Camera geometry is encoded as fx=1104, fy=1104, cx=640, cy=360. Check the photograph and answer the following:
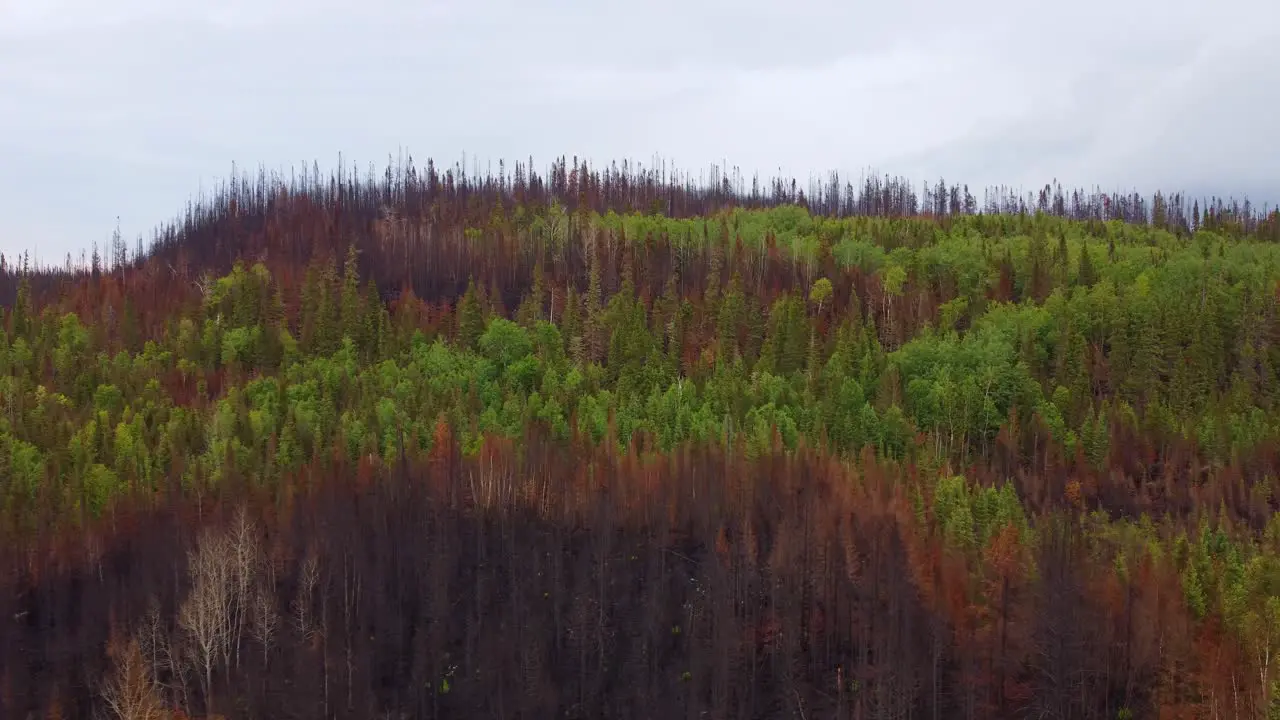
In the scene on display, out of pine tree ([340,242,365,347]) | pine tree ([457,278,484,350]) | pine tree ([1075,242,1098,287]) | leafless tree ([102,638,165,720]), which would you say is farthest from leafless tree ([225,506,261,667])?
pine tree ([1075,242,1098,287])

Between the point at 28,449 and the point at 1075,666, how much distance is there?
3072 inches

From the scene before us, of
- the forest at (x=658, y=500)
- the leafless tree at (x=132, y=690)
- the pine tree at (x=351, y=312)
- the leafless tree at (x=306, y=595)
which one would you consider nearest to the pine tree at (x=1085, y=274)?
the forest at (x=658, y=500)

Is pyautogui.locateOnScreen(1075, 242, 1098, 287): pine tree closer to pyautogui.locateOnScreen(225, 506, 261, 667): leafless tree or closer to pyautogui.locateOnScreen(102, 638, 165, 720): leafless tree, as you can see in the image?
pyautogui.locateOnScreen(225, 506, 261, 667): leafless tree

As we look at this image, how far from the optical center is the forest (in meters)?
64.4

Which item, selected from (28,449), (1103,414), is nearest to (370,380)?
(28,449)

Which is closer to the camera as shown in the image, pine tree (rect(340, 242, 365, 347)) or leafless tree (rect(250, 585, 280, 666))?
leafless tree (rect(250, 585, 280, 666))

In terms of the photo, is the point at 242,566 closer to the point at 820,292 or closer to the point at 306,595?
the point at 306,595

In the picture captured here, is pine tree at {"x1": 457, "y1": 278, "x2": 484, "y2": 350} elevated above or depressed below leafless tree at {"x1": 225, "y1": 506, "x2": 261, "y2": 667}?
above

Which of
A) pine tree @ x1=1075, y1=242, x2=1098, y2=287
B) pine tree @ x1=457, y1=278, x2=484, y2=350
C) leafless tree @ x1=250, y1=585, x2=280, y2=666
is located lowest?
leafless tree @ x1=250, y1=585, x2=280, y2=666

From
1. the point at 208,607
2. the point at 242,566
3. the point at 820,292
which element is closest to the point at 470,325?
the point at 820,292

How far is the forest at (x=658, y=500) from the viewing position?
6438 cm

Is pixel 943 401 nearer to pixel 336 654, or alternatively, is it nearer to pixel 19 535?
pixel 336 654

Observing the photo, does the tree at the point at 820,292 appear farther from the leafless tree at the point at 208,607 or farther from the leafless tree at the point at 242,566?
the leafless tree at the point at 208,607

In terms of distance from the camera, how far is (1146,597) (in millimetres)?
63344
